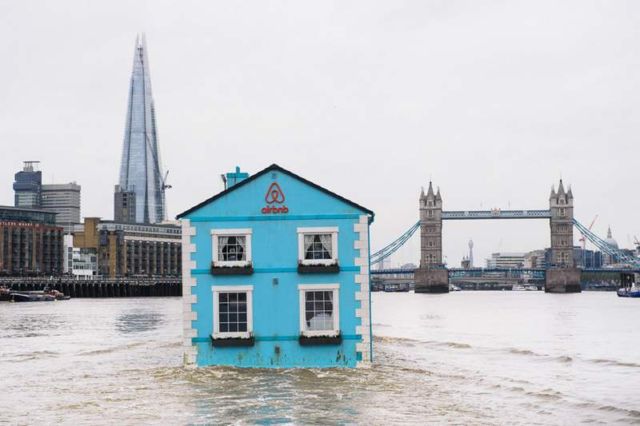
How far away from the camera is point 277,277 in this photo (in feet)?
97.7

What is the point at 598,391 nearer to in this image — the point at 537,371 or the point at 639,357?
the point at 537,371

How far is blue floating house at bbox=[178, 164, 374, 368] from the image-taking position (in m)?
29.6

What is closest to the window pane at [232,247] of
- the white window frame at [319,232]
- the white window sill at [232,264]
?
the white window sill at [232,264]

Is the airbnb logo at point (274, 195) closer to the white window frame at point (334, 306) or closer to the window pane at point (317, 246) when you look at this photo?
the window pane at point (317, 246)

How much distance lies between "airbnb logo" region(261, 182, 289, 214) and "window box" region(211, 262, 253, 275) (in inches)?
69.2

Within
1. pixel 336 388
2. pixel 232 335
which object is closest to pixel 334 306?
pixel 336 388

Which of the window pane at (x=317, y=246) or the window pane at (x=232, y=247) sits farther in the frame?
the window pane at (x=232, y=247)

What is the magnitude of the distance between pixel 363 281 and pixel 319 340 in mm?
2167

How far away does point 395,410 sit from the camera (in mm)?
24844

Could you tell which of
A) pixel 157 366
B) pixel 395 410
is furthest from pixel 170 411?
pixel 157 366

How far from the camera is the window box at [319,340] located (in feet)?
96.6

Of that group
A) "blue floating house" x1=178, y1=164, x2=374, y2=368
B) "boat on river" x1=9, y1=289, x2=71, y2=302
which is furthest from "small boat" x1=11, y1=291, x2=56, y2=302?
"blue floating house" x1=178, y1=164, x2=374, y2=368

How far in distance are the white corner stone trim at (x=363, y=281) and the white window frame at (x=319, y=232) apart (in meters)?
0.59

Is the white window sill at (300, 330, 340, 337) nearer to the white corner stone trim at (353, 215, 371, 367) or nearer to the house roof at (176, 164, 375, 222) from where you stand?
the white corner stone trim at (353, 215, 371, 367)
